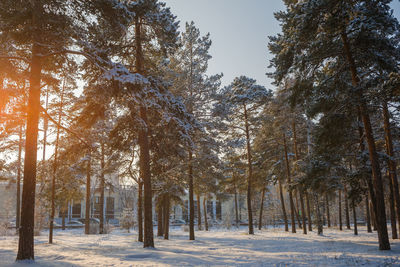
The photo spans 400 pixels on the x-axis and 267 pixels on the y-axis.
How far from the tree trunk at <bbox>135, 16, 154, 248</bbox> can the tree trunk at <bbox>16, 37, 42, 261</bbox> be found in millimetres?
4325

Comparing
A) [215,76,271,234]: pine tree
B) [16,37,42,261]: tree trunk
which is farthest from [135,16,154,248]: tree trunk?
[215,76,271,234]: pine tree

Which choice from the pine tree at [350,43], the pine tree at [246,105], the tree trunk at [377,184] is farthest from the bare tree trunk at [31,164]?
the pine tree at [246,105]

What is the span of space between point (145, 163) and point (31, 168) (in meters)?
5.10

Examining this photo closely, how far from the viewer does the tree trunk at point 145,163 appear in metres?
13.0

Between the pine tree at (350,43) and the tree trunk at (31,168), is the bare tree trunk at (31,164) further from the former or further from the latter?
the pine tree at (350,43)

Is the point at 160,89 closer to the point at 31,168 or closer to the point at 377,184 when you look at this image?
the point at 31,168

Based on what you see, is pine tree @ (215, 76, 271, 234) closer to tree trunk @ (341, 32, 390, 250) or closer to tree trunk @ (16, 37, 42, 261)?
tree trunk @ (341, 32, 390, 250)

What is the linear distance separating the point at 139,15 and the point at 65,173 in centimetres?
1052

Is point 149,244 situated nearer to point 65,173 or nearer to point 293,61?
point 65,173

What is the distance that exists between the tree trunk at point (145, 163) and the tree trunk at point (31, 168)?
4325 mm

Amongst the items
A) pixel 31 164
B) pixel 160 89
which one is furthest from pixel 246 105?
pixel 31 164

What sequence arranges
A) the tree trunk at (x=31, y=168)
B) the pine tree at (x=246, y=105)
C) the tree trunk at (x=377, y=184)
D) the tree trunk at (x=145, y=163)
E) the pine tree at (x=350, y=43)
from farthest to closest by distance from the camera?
the pine tree at (x=246, y=105), the tree trunk at (x=145, y=163), the tree trunk at (x=377, y=184), the pine tree at (x=350, y=43), the tree trunk at (x=31, y=168)

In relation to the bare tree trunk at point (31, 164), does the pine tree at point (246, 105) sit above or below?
above

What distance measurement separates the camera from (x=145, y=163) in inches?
536
